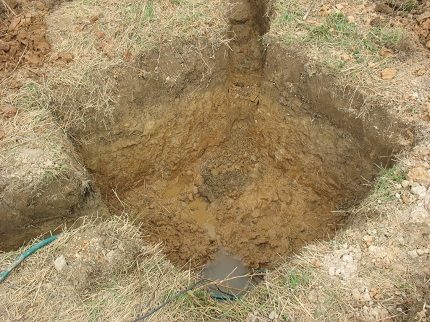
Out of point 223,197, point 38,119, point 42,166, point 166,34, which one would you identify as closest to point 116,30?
point 166,34

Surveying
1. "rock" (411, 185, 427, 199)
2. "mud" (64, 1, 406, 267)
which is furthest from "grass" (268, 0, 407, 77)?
"rock" (411, 185, 427, 199)

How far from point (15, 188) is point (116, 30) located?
5.24 feet

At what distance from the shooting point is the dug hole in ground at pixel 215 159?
2.69 m

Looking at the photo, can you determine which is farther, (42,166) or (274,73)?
(274,73)

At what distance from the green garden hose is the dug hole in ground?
41 millimetres

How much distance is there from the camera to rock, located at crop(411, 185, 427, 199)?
2877 millimetres

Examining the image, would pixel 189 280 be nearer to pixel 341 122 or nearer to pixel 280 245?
pixel 280 245

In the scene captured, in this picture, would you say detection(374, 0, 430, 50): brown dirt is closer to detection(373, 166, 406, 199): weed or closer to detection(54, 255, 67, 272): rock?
detection(373, 166, 406, 199): weed

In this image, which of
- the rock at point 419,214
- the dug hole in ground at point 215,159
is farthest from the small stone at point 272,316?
the rock at point 419,214

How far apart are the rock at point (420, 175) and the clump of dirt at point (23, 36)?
9.72ft

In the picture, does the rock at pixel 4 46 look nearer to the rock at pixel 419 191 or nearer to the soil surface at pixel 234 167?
the soil surface at pixel 234 167

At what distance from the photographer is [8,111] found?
340 cm

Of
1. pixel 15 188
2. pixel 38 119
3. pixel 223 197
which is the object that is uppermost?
pixel 38 119

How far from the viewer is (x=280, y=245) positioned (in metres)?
3.94
